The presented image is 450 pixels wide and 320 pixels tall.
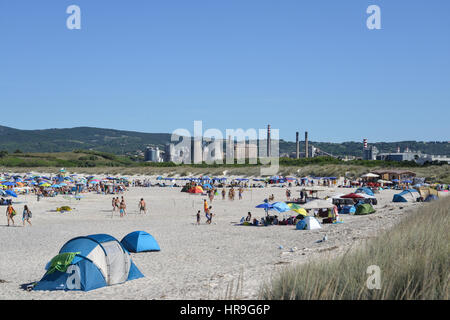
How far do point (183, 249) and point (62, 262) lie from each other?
5.00 meters

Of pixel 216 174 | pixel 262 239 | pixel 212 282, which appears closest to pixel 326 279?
pixel 212 282

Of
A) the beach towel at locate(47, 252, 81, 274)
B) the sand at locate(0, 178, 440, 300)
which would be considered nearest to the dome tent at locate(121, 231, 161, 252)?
the sand at locate(0, 178, 440, 300)

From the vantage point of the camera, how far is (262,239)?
15109 mm

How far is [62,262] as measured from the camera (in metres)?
8.95

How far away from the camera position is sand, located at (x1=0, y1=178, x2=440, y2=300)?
8.32m

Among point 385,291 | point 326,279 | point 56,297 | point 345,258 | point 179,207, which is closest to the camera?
point 385,291

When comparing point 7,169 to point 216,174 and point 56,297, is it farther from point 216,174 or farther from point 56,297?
point 56,297

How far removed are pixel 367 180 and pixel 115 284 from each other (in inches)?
1789

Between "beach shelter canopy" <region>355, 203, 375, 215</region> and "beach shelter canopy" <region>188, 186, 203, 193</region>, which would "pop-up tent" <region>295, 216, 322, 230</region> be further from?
"beach shelter canopy" <region>188, 186, 203, 193</region>

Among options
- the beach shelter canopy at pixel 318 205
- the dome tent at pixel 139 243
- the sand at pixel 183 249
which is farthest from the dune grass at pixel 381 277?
the beach shelter canopy at pixel 318 205

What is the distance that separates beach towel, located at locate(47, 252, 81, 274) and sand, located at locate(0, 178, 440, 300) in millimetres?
486

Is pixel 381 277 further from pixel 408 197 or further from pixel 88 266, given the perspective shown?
pixel 408 197

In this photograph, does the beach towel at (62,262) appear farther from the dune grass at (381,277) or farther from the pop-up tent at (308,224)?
the pop-up tent at (308,224)

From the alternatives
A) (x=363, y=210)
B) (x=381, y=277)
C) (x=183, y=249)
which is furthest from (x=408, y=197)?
(x=381, y=277)
